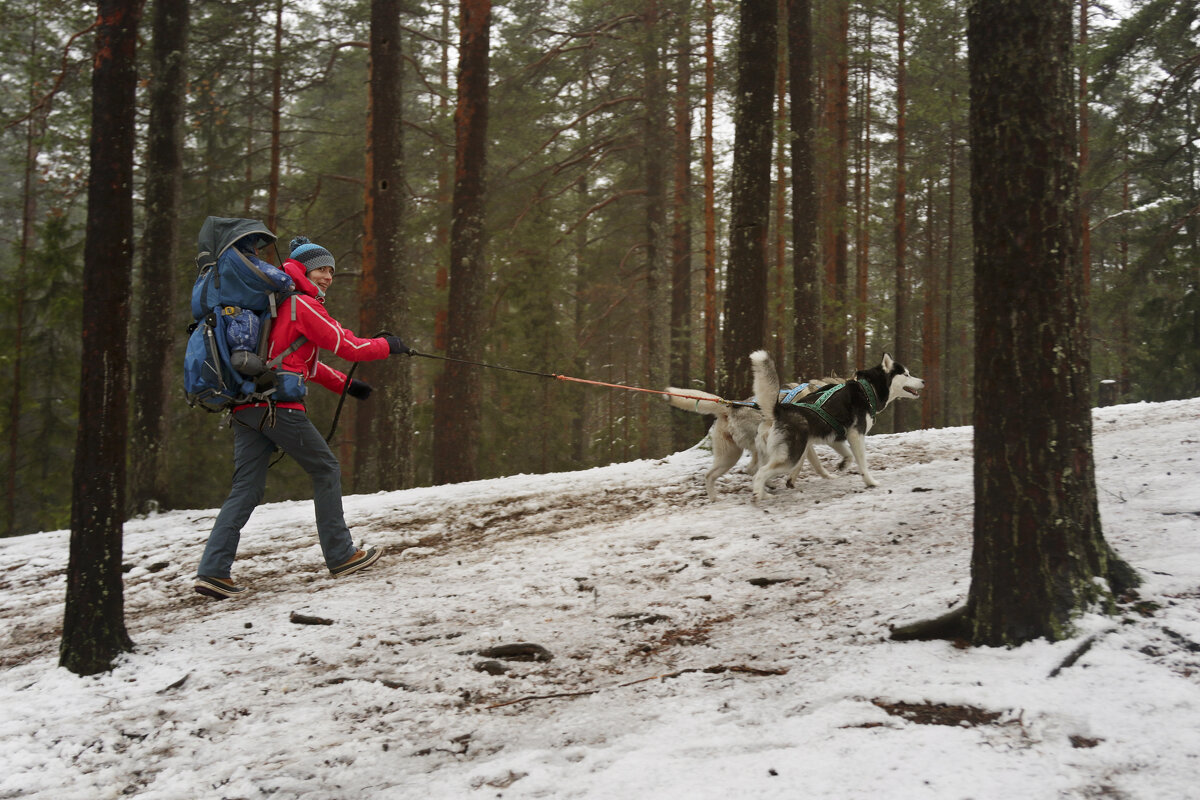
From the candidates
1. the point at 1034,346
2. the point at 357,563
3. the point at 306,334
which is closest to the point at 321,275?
the point at 306,334

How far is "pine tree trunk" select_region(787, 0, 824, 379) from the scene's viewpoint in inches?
499

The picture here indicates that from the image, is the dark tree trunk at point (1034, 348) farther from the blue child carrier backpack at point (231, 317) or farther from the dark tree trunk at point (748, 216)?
the dark tree trunk at point (748, 216)

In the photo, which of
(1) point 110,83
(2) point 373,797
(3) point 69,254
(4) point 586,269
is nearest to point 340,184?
(3) point 69,254

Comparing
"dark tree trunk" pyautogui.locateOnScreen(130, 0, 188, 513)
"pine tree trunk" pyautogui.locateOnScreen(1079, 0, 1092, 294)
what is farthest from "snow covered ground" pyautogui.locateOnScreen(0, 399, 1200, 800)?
"pine tree trunk" pyautogui.locateOnScreen(1079, 0, 1092, 294)

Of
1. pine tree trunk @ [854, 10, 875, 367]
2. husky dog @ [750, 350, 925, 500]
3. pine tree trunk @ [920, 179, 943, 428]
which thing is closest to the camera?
husky dog @ [750, 350, 925, 500]

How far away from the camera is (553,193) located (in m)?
18.5

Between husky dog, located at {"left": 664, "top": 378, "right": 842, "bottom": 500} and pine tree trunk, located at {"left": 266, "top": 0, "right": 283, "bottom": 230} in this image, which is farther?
pine tree trunk, located at {"left": 266, "top": 0, "right": 283, "bottom": 230}

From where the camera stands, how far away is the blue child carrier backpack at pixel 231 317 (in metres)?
4.97

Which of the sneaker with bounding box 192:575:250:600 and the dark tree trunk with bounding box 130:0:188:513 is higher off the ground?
the dark tree trunk with bounding box 130:0:188:513

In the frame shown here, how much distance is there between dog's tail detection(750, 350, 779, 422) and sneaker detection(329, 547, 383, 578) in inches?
145

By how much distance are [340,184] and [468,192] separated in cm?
932

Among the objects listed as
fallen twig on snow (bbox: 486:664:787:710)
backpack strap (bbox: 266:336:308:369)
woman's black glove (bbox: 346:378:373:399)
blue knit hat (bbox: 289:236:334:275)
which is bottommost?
fallen twig on snow (bbox: 486:664:787:710)

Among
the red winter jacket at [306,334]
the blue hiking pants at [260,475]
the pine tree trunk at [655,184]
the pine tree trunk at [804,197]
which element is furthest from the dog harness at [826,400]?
the pine tree trunk at [655,184]

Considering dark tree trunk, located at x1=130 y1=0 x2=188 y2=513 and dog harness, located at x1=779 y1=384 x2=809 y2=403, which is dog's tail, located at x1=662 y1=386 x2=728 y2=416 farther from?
dark tree trunk, located at x1=130 y1=0 x2=188 y2=513
